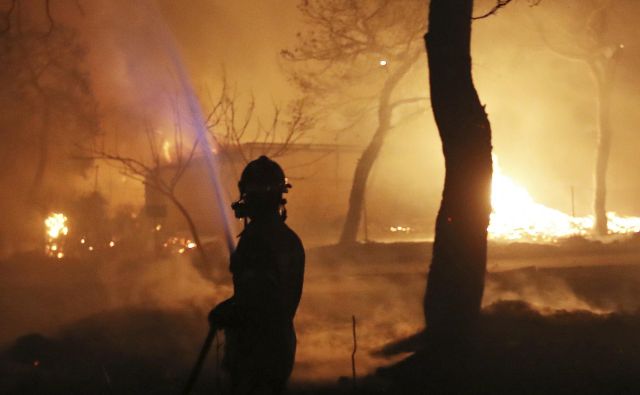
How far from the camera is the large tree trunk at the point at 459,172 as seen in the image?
6.84m

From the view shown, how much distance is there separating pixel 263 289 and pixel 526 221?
2595cm

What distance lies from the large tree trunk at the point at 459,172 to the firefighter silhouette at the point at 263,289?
3483 millimetres

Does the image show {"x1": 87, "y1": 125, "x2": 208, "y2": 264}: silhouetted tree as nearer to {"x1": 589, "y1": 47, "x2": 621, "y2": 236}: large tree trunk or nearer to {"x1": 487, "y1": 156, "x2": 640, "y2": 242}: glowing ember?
{"x1": 487, "y1": 156, "x2": 640, "y2": 242}: glowing ember

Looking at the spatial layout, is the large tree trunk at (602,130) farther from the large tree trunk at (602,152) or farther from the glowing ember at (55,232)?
the glowing ember at (55,232)

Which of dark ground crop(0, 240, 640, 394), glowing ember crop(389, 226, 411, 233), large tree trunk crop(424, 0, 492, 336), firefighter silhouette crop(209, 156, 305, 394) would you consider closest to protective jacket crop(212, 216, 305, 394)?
firefighter silhouette crop(209, 156, 305, 394)

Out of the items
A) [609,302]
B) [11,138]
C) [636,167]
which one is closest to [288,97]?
[11,138]

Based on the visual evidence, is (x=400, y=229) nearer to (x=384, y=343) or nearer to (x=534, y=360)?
(x=384, y=343)

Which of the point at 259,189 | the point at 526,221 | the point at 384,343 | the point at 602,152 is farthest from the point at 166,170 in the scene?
the point at 259,189

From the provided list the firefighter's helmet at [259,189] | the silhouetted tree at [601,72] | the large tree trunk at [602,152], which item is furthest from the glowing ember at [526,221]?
the firefighter's helmet at [259,189]

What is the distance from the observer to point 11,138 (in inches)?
A: 1209

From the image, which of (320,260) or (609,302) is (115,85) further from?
→ (609,302)

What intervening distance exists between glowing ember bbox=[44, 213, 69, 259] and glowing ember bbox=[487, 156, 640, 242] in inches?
599

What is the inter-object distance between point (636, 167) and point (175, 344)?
3772 centimetres

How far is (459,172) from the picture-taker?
6871 mm
